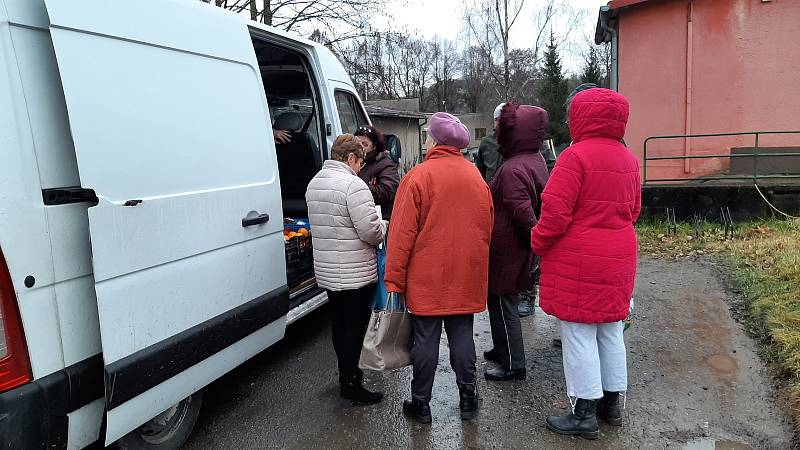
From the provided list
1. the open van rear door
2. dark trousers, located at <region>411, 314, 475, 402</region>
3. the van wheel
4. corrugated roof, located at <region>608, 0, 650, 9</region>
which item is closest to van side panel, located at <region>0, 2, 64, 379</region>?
the open van rear door

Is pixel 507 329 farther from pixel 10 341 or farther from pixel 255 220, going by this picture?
pixel 10 341

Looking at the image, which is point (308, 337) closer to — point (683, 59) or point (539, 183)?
point (539, 183)

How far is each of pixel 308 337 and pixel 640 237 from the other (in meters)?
5.62

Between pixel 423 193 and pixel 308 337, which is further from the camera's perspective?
pixel 308 337

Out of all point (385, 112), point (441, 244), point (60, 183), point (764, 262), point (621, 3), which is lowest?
point (764, 262)

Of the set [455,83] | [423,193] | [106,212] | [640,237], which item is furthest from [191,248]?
[455,83]

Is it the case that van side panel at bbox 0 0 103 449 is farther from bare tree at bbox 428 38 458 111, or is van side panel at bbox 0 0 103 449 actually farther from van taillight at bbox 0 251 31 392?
bare tree at bbox 428 38 458 111

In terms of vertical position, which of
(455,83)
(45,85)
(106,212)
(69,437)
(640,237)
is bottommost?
(640,237)

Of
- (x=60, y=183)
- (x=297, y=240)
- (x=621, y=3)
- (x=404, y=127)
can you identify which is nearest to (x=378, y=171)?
(x=297, y=240)

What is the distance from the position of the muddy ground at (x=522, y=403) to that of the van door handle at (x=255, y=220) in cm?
119

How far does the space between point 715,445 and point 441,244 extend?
1.81m

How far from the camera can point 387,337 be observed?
3180mm

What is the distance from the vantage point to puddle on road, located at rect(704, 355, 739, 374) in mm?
3868

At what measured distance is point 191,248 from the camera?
2.62 m
